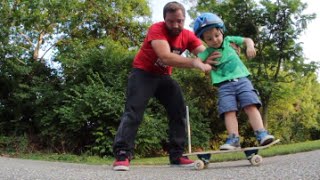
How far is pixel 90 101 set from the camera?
1244 centimetres

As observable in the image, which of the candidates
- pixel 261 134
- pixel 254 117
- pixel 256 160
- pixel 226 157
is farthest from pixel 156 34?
pixel 226 157

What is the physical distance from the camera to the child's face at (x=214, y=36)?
4.34m

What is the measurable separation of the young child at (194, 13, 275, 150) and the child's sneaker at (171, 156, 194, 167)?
91cm

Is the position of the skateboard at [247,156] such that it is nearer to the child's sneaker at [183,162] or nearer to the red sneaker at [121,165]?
the child's sneaker at [183,162]

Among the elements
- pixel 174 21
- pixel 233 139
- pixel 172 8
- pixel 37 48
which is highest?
pixel 37 48

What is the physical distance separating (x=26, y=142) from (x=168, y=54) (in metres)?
10.5

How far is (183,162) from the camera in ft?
16.8

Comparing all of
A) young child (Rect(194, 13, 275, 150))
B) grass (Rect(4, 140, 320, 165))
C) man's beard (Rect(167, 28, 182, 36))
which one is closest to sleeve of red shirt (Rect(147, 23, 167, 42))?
man's beard (Rect(167, 28, 182, 36))

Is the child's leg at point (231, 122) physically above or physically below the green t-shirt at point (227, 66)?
below

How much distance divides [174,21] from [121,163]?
161 cm

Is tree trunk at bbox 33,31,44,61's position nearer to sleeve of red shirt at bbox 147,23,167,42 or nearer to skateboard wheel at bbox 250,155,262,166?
sleeve of red shirt at bbox 147,23,167,42

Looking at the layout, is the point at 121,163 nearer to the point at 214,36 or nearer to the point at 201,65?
the point at 201,65

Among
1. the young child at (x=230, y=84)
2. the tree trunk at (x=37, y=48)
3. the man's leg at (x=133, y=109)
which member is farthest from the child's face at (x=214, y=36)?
the tree trunk at (x=37, y=48)

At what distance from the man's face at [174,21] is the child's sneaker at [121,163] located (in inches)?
56.7
